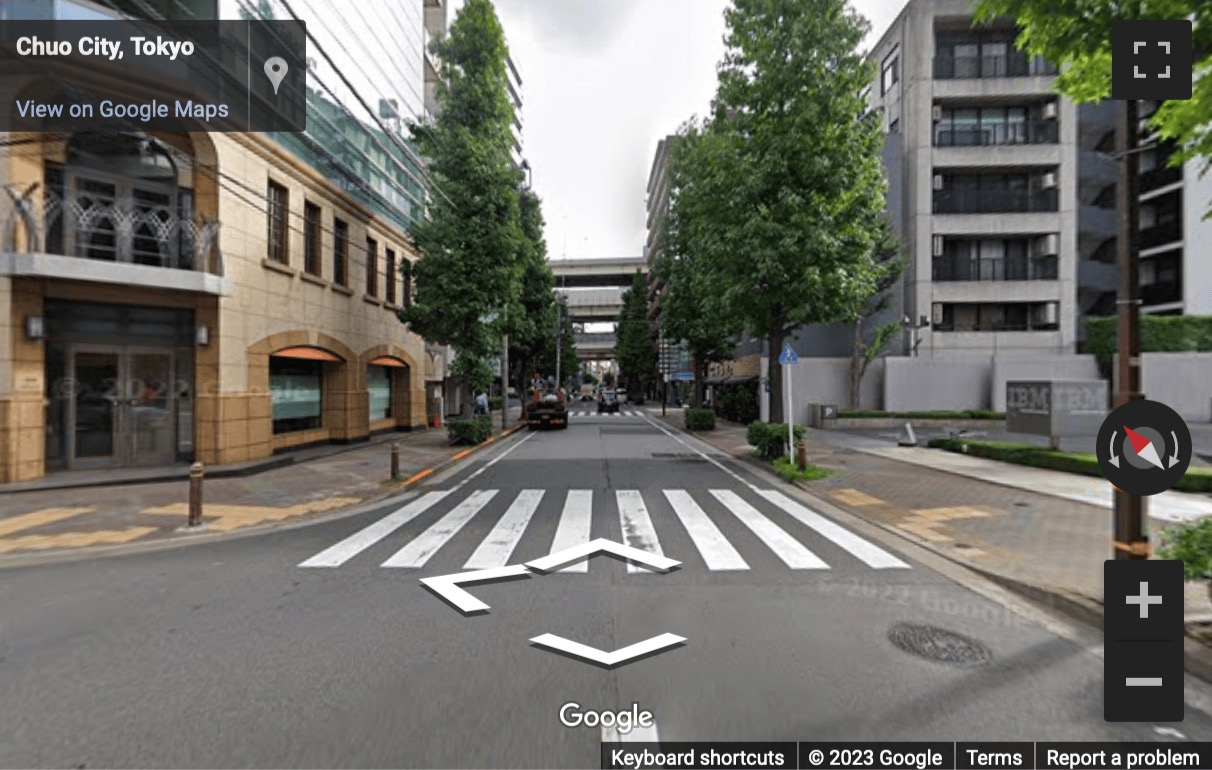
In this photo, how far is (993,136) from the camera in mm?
26469

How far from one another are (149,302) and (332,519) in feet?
26.5

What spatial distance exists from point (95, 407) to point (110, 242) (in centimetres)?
364

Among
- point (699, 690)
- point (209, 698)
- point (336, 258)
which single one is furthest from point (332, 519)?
point (336, 258)

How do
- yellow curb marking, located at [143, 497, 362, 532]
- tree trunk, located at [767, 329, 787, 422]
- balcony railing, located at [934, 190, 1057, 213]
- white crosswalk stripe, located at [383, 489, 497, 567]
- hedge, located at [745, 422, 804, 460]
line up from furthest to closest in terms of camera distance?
balcony railing, located at [934, 190, 1057, 213] < tree trunk, located at [767, 329, 787, 422] < hedge, located at [745, 422, 804, 460] < yellow curb marking, located at [143, 497, 362, 532] < white crosswalk stripe, located at [383, 489, 497, 567]

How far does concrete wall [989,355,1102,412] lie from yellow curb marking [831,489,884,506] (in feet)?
67.9

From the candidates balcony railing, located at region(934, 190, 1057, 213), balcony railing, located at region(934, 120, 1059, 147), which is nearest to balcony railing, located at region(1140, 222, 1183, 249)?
balcony railing, located at region(934, 190, 1057, 213)

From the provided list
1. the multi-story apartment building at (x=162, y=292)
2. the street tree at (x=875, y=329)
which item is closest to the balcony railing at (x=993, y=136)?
the street tree at (x=875, y=329)

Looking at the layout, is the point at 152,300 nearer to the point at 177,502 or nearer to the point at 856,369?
the point at 177,502

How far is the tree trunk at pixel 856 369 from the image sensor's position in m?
25.5

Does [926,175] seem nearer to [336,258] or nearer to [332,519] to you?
[336,258]

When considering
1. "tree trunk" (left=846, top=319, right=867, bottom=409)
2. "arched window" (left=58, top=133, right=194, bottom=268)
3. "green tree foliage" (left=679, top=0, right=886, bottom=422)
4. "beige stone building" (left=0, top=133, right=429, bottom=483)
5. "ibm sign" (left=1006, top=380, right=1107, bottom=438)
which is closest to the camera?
"beige stone building" (left=0, top=133, right=429, bottom=483)

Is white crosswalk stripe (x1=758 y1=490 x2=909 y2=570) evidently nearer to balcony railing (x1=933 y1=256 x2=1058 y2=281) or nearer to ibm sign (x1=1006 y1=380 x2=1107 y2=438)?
ibm sign (x1=1006 y1=380 x2=1107 y2=438)

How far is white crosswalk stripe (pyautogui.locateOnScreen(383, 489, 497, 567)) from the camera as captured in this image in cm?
608

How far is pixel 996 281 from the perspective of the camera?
85.7ft
